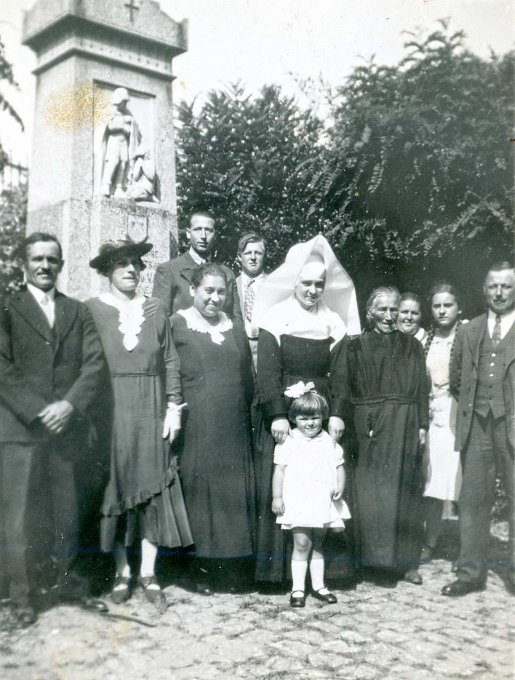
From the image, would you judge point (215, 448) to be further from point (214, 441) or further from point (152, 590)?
point (152, 590)

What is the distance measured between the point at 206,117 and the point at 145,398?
4.62 meters

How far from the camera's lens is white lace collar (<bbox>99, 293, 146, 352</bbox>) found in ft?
13.8

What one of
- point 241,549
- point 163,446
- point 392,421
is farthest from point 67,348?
point 392,421

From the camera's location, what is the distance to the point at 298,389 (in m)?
4.36

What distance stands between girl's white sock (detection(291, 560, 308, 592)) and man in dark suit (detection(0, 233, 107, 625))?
1.10 meters

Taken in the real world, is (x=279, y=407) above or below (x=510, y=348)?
below

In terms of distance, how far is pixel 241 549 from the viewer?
4.26 meters

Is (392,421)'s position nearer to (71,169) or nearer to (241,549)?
(241,549)

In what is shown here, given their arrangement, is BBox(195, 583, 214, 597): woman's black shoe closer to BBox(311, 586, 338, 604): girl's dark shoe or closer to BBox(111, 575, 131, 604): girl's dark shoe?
BBox(111, 575, 131, 604): girl's dark shoe

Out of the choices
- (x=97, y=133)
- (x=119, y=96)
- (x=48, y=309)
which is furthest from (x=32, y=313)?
(x=119, y=96)

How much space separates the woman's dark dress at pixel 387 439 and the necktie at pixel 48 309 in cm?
177

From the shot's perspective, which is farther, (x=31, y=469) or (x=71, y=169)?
(x=71, y=169)

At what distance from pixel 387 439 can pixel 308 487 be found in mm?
749

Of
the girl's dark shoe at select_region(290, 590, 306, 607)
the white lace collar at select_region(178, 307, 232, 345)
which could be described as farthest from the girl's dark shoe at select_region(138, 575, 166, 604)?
the white lace collar at select_region(178, 307, 232, 345)
